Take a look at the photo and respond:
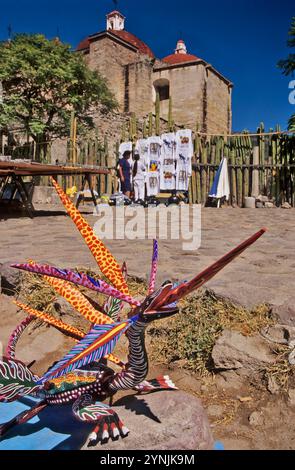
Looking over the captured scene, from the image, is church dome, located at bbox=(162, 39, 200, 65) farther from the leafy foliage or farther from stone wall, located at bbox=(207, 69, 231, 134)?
the leafy foliage

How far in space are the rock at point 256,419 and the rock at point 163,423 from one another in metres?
0.37

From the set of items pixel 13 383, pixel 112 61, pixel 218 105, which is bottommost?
pixel 13 383

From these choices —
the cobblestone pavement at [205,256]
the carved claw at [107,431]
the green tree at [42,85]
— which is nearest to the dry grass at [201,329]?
the cobblestone pavement at [205,256]

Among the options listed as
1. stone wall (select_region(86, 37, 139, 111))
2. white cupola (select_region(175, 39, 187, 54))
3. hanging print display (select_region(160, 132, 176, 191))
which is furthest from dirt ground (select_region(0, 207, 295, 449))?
white cupola (select_region(175, 39, 187, 54))

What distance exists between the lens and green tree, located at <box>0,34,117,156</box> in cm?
1812

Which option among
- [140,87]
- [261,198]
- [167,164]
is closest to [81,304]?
[167,164]

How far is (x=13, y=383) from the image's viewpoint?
4.61 ft

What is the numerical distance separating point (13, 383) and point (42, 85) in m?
19.7

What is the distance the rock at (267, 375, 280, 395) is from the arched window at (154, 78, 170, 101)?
88.6ft

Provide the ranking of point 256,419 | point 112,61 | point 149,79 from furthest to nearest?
point 149,79
point 112,61
point 256,419

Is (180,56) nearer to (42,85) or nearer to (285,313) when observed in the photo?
(42,85)
